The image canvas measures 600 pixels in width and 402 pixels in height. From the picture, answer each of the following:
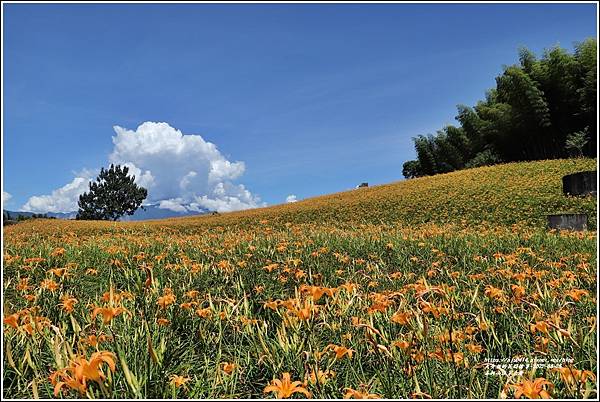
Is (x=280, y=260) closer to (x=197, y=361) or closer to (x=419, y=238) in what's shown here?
(x=197, y=361)

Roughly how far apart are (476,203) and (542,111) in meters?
16.4

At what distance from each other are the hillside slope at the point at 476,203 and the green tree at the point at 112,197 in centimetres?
4455

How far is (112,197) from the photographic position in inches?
2426

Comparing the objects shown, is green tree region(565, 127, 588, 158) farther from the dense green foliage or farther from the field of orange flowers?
the field of orange flowers

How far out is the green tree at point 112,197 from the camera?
2397 inches

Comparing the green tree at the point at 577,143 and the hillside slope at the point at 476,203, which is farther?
the green tree at the point at 577,143

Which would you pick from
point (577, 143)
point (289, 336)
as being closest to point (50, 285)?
point (289, 336)

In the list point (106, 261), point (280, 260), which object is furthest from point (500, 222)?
point (106, 261)

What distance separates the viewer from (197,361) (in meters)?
2.00

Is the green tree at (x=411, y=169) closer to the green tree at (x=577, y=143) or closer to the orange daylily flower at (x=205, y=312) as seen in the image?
the green tree at (x=577, y=143)

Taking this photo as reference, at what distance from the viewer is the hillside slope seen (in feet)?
49.2

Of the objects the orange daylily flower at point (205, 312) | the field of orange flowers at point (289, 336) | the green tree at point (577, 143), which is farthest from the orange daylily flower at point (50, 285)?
the green tree at point (577, 143)

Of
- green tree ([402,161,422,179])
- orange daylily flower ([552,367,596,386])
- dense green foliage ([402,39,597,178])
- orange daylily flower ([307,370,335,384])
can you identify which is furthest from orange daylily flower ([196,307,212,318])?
green tree ([402,161,422,179])

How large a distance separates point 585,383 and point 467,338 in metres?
0.61
